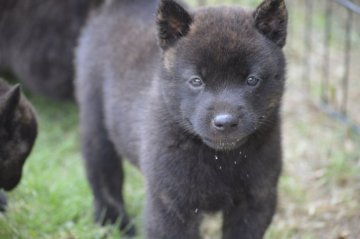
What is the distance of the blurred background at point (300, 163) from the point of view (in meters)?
4.88

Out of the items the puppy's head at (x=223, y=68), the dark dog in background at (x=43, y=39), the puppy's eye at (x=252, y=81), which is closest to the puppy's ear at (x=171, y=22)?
the puppy's head at (x=223, y=68)

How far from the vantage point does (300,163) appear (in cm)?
573

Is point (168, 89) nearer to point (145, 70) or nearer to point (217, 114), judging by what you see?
point (217, 114)

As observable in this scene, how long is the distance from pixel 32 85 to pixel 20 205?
205 cm

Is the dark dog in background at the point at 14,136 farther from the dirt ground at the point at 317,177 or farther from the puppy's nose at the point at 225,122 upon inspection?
the dirt ground at the point at 317,177

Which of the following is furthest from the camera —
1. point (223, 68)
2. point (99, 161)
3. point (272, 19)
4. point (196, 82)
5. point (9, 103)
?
point (99, 161)

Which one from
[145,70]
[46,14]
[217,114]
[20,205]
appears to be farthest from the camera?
[46,14]

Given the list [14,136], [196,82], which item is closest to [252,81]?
[196,82]

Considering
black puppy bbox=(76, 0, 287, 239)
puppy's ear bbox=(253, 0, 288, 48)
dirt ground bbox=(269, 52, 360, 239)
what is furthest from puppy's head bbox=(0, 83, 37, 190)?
dirt ground bbox=(269, 52, 360, 239)

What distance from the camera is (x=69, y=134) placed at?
6.75 meters

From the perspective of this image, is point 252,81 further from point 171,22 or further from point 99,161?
point 99,161

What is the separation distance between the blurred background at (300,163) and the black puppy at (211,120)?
0.98 metres

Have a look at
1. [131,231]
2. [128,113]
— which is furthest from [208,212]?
[131,231]

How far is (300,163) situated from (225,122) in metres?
2.53
